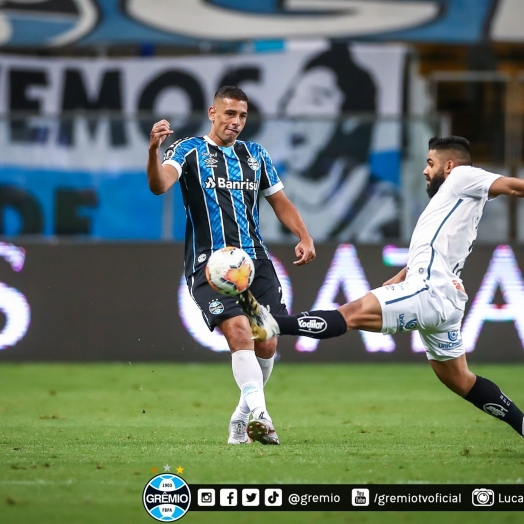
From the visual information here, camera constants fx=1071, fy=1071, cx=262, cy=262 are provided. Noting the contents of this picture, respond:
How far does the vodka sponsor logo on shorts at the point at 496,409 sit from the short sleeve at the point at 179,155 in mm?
2649

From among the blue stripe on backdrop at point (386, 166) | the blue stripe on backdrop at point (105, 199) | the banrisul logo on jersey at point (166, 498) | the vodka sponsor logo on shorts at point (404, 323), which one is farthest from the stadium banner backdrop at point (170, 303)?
the banrisul logo on jersey at point (166, 498)

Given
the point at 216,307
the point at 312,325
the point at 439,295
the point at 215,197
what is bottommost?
the point at 216,307

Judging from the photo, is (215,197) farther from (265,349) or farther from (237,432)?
(237,432)

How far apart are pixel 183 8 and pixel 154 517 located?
40.1ft

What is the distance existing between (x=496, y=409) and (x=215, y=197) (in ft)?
8.00

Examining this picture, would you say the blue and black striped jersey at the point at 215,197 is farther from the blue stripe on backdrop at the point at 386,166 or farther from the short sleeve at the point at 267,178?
the blue stripe on backdrop at the point at 386,166

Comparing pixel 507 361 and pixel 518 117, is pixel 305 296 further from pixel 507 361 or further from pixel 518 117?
pixel 518 117

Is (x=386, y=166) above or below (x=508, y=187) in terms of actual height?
below

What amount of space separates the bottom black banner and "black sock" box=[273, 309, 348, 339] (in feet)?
4.21

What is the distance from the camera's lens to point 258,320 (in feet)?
21.3

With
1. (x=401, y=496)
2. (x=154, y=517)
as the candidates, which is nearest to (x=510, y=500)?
(x=401, y=496)

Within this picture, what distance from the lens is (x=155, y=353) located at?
47.1ft

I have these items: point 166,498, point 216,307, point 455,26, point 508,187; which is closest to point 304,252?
point 216,307

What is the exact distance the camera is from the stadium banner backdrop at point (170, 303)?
46.2ft
